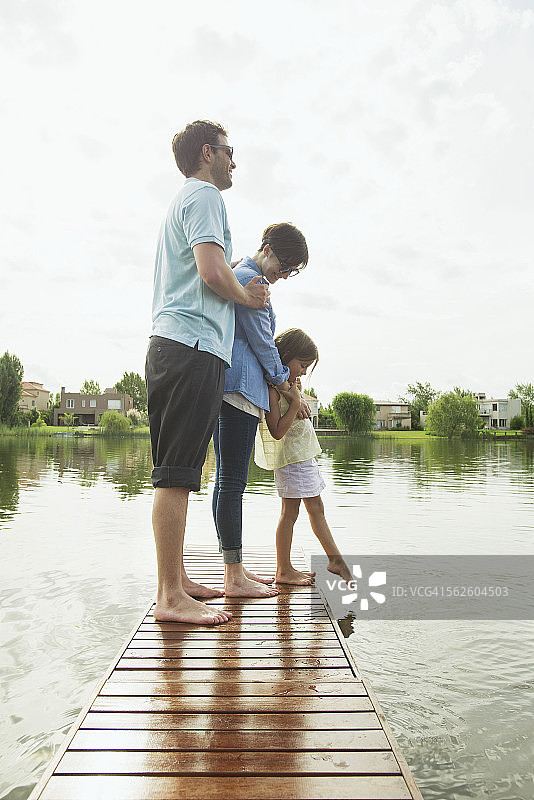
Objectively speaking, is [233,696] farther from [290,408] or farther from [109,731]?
[290,408]

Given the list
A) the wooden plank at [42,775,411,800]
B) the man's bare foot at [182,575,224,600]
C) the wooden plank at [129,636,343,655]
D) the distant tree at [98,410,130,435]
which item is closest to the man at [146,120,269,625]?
the wooden plank at [129,636,343,655]

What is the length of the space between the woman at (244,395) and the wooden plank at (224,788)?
5.07 ft

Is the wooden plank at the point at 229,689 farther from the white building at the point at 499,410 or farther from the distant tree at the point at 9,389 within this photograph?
the white building at the point at 499,410

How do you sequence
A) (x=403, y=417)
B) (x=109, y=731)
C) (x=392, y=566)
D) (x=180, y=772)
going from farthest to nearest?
(x=403, y=417) < (x=392, y=566) < (x=109, y=731) < (x=180, y=772)

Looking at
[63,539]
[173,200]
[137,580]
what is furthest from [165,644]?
[63,539]

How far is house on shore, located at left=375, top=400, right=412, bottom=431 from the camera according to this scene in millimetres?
91794

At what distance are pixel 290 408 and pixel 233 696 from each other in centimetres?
169

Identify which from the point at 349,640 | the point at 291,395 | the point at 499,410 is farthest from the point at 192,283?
the point at 499,410

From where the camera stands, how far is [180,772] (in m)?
1.32

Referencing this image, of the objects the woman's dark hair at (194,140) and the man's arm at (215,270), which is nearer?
the man's arm at (215,270)

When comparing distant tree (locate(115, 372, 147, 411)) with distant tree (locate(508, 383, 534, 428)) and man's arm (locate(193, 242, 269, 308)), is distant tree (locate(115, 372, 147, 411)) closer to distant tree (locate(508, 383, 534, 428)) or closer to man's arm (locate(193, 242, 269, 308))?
distant tree (locate(508, 383, 534, 428))

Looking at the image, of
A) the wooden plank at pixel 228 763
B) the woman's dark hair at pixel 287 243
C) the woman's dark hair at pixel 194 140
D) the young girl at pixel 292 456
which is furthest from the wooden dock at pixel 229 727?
the woman's dark hair at pixel 194 140

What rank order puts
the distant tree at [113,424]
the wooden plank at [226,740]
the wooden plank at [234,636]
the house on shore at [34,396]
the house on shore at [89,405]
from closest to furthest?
the wooden plank at [226,740] → the wooden plank at [234,636] → the distant tree at [113,424] → the house on shore at [89,405] → the house on shore at [34,396]

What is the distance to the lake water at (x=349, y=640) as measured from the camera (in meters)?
2.02
